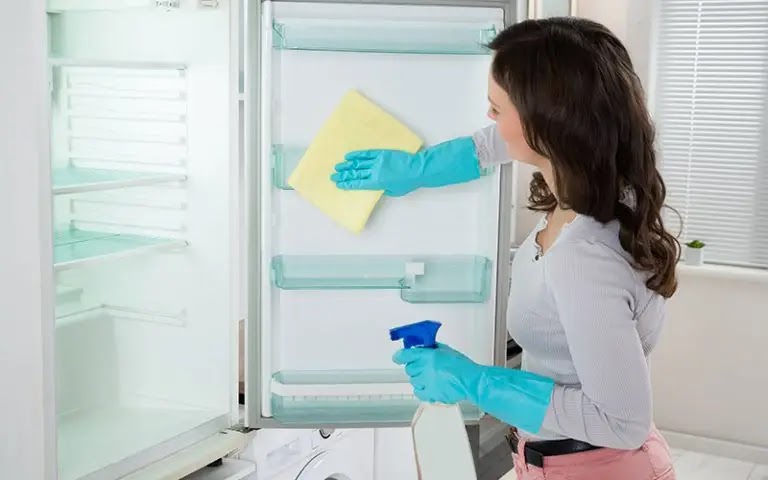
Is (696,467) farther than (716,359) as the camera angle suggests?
No

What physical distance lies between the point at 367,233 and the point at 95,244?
0.64 meters

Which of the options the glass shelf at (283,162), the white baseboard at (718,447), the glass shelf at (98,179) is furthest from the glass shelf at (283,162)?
the white baseboard at (718,447)

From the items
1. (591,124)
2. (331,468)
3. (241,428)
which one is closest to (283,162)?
(241,428)

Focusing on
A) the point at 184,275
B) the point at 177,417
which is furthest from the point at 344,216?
the point at 177,417

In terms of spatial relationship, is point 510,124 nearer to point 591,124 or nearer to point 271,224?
point 591,124

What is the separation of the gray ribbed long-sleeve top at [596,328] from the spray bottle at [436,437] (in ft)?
0.67

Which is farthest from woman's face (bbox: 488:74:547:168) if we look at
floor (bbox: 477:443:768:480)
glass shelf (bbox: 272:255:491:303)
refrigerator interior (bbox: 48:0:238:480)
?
floor (bbox: 477:443:768:480)

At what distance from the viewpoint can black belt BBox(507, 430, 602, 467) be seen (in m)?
1.56

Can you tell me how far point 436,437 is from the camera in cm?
167

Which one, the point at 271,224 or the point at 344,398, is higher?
the point at 271,224

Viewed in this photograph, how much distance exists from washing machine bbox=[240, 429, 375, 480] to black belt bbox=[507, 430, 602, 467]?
2.16ft

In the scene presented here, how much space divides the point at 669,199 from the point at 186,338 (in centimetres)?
260

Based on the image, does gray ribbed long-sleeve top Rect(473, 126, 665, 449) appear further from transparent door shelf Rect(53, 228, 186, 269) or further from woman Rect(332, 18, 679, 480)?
transparent door shelf Rect(53, 228, 186, 269)

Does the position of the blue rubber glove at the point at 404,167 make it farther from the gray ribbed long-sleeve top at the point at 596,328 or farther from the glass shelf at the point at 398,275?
the gray ribbed long-sleeve top at the point at 596,328
